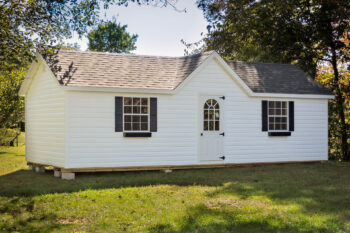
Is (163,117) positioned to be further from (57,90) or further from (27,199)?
(27,199)

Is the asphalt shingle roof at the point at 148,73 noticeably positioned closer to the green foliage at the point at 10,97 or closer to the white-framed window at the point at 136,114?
the white-framed window at the point at 136,114

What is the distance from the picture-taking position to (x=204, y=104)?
595 inches

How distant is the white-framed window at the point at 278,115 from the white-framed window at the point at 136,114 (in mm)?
5000

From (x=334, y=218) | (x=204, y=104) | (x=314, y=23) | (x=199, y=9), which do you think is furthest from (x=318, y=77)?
(x=334, y=218)

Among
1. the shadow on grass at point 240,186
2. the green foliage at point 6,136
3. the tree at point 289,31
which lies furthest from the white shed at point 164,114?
the green foliage at point 6,136

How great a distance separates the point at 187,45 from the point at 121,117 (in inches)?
527

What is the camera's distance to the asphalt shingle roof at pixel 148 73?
1388 centimetres

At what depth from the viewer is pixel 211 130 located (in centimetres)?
1521

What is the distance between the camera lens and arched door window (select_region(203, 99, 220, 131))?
49.7ft

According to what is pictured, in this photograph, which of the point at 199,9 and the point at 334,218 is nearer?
the point at 334,218

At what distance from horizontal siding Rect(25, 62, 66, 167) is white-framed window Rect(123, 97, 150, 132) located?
2.03 metres

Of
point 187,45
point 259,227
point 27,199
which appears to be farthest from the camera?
point 187,45

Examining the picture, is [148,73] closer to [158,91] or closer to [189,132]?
[158,91]

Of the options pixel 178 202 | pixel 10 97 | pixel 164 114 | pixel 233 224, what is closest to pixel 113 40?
pixel 10 97
